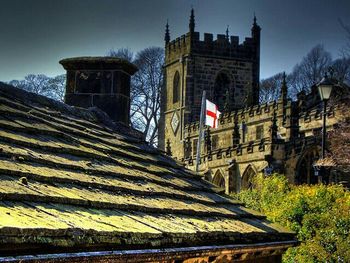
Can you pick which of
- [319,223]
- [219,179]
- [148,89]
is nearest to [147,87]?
[148,89]

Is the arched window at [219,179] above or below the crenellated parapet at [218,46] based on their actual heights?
below

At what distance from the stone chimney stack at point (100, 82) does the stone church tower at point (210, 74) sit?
4962cm

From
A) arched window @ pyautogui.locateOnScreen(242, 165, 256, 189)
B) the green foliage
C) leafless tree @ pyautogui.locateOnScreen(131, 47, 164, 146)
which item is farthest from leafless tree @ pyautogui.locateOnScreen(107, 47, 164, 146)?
the green foliage

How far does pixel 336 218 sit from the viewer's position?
12422 millimetres

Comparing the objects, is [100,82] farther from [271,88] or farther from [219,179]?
[271,88]

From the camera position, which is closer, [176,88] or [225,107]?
[225,107]

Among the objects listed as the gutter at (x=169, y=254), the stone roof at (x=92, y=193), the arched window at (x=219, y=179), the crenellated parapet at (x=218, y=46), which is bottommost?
the gutter at (x=169, y=254)

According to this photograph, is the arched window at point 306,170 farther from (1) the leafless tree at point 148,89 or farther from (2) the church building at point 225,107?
(1) the leafless tree at point 148,89

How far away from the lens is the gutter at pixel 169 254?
3851 mm

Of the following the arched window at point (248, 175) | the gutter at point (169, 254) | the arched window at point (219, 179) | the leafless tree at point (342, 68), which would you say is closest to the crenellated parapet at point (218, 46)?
the leafless tree at point (342, 68)

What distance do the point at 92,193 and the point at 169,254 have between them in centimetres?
81

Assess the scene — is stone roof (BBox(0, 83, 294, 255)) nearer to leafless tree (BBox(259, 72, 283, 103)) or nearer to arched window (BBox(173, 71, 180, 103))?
arched window (BBox(173, 71, 180, 103))

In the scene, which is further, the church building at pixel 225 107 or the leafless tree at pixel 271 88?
the leafless tree at pixel 271 88

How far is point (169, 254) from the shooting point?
5.00 metres
